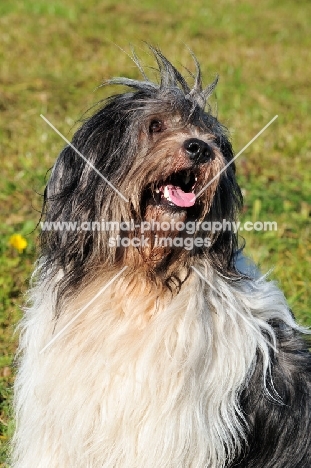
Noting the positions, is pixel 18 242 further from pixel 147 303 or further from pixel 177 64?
pixel 177 64

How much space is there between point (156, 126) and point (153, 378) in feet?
2.94

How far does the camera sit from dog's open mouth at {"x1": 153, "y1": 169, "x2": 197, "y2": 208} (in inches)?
113

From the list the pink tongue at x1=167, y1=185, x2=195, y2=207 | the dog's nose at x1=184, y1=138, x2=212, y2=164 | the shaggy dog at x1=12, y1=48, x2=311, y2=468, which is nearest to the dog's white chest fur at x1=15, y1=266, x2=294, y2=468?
the shaggy dog at x1=12, y1=48, x2=311, y2=468

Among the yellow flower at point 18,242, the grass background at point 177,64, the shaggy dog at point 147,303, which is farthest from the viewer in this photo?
the grass background at point 177,64

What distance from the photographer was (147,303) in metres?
2.99

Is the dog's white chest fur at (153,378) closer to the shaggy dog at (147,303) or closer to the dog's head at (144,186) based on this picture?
the shaggy dog at (147,303)

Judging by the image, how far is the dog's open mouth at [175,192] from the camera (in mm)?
2875

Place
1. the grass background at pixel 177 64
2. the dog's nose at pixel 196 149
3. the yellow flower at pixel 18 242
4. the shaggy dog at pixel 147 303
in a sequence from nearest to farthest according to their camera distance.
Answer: the dog's nose at pixel 196 149 → the shaggy dog at pixel 147 303 → the yellow flower at pixel 18 242 → the grass background at pixel 177 64

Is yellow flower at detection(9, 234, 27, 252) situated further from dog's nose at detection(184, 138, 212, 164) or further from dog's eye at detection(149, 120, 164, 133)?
dog's nose at detection(184, 138, 212, 164)

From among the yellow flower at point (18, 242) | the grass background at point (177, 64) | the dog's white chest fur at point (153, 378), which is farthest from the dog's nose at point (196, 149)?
the yellow flower at point (18, 242)

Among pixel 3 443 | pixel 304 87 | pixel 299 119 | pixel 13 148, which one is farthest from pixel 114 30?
pixel 3 443

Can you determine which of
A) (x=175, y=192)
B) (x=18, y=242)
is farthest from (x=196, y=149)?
(x=18, y=242)

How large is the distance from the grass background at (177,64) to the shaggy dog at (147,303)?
0.64m

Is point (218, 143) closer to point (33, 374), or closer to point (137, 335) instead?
point (137, 335)
